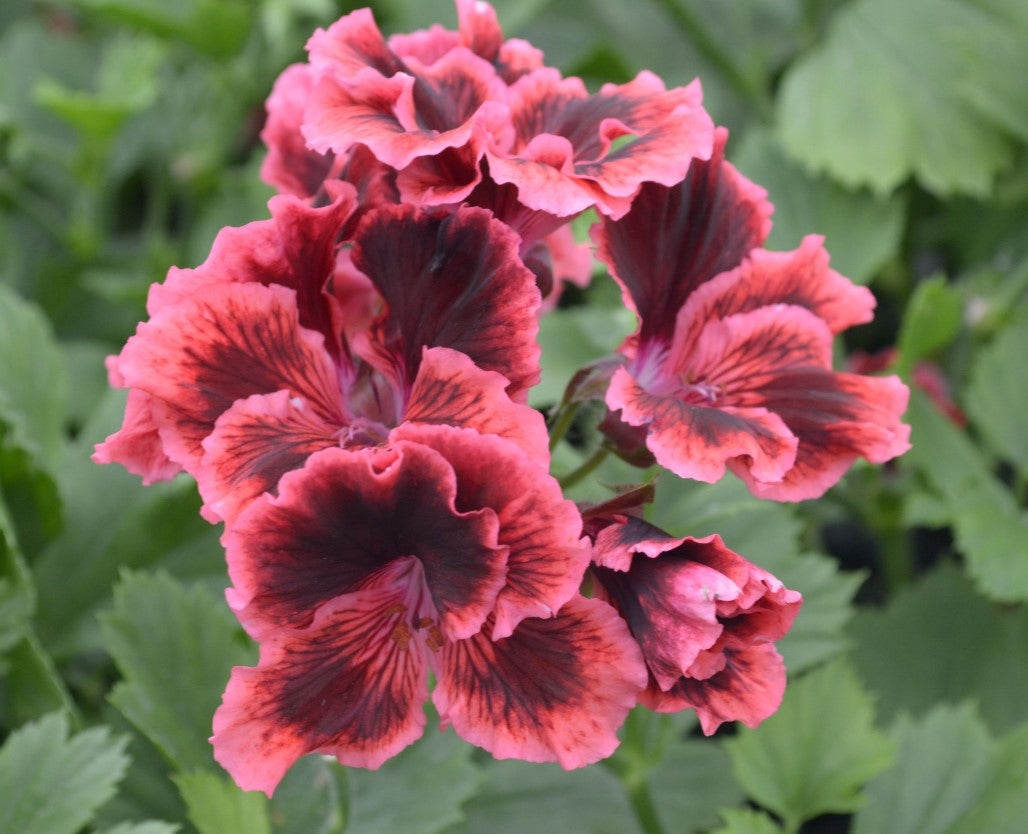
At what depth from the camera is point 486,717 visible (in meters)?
0.74

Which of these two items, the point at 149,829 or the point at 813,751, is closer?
the point at 149,829

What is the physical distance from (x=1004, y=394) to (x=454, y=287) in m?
1.05

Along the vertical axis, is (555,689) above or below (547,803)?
above

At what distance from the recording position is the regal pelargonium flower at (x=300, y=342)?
711 millimetres

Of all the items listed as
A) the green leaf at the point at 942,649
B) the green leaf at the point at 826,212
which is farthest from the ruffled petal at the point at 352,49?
the green leaf at the point at 942,649

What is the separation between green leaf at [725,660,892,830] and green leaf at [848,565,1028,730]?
35 cm

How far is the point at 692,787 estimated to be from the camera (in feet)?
4.33

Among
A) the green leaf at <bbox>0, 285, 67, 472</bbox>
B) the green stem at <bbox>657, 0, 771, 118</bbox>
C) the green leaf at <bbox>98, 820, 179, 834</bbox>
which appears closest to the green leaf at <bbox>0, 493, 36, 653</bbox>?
the green leaf at <bbox>0, 285, 67, 472</bbox>

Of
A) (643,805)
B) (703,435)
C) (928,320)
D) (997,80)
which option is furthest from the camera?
(997,80)

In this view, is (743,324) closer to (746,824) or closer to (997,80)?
(746,824)

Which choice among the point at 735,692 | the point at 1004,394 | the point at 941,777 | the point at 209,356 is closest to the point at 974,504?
the point at 1004,394

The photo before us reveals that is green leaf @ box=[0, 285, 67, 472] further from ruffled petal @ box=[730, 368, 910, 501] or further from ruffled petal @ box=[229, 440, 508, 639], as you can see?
ruffled petal @ box=[730, 368, 910, 501]

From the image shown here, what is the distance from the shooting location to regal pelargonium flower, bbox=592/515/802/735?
2.27 feet

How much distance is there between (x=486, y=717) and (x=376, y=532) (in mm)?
143
